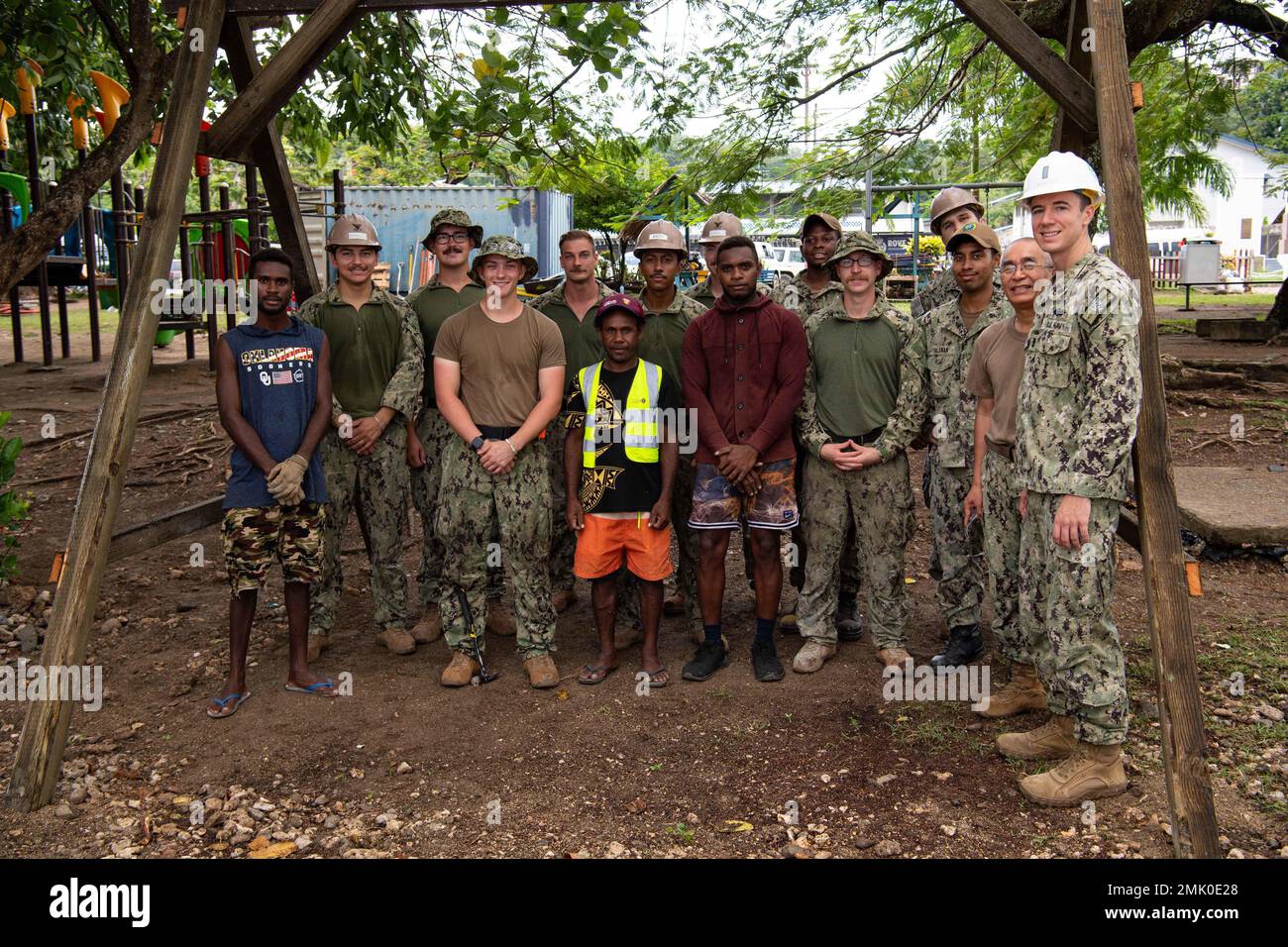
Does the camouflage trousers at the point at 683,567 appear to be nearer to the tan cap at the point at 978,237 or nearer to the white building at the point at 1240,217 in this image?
the tan cap at the point at 978,237

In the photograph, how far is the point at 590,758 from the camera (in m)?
4.40

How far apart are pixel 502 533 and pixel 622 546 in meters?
0.59

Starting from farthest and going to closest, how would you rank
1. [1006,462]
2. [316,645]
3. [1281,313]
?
1. [1281,313]
2. [316,645]
3. [1006,462]

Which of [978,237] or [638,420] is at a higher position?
[978,237]

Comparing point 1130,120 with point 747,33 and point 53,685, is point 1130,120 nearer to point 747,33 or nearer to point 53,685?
point 53,685

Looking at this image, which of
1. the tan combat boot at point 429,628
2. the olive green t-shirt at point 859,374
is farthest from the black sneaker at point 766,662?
the tan combat boot at point 429,628

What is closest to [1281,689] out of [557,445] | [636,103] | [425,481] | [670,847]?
[670,847]

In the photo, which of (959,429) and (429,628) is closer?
(959,429)

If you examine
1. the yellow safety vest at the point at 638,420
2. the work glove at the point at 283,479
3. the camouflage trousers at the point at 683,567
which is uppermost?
the yellow safety vest at the point at 638,420

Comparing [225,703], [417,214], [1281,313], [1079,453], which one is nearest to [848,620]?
[1079,453]

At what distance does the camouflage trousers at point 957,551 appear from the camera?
5207 mm

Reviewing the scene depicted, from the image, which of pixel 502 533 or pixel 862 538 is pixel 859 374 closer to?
pixel 862 538

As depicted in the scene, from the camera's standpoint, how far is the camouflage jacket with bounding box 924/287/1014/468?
5141 millimetres

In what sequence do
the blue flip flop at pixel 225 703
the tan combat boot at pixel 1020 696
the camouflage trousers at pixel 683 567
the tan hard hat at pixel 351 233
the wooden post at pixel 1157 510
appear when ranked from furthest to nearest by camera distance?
the camouflage trousers at pixel 683 567 → the tan hard hat at pixel 351 233 → the blue flip flop at pixel 225 703 → the tan combat boot at pixel 1020 696 → the wooden post at pixel 1157 510
